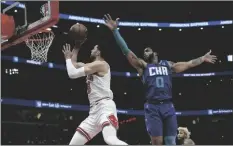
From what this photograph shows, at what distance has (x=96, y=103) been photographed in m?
5.83

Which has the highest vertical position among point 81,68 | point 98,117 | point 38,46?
point 38,46

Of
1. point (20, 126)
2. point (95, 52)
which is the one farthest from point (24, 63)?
point (95, 52)

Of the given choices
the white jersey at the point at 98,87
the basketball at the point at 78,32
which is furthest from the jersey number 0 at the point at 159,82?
the basketball at the point at 78,32

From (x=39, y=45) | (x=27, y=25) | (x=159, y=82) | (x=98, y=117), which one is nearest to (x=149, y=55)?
(x=159, y=82)

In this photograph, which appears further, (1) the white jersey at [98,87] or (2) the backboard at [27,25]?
(2) the backboard at [27,25]

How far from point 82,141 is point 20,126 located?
19.6 m

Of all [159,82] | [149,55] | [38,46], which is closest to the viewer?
[159,82]

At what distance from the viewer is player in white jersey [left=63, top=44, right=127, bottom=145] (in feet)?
18.4

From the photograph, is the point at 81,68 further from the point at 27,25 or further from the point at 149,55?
the point at 27,25

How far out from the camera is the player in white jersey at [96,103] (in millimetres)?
5620

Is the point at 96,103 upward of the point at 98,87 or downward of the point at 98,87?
downward

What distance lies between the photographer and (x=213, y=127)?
104ft

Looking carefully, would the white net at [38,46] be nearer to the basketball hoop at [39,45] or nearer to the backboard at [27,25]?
the basketball hoop at [39,45]

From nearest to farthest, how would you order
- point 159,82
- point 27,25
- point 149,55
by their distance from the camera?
point 159,82 → point 149,55 → point 27,25
